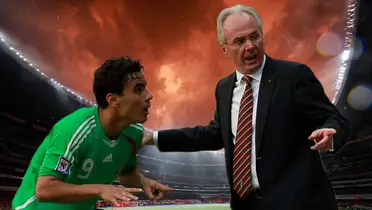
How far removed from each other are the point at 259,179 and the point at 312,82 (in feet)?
2.18

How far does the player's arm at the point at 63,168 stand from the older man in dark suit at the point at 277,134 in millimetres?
868

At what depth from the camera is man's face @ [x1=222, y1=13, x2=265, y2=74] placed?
90.9 inches

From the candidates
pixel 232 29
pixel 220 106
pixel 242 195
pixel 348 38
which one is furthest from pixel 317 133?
pixel 348 38

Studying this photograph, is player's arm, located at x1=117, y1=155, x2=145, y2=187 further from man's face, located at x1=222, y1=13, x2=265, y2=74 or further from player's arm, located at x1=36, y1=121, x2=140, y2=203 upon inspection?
man's face, located at x1=222, y1=13, x2=265, y2=74

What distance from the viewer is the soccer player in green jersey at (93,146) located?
195 centimetres

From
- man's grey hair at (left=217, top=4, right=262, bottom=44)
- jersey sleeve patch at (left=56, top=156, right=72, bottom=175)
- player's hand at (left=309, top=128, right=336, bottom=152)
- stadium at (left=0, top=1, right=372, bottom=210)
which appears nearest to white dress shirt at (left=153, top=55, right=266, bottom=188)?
man's grey hair at (left=217, top=4, right=262, bottom=44)

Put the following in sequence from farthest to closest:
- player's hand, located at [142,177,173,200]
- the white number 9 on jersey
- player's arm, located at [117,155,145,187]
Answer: player's arm, located at [117,155,145,187], player's hand, located at [142,177,173,200], the white number 9 on jersey

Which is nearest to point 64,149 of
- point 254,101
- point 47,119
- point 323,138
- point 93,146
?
point 93,146

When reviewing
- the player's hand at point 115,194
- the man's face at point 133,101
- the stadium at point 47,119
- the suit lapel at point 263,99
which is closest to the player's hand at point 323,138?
the suit lapel at point 263,99

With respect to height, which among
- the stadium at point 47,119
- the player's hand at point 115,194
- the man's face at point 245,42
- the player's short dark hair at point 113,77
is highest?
the stadium at point 47,119

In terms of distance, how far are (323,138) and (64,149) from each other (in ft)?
4.77

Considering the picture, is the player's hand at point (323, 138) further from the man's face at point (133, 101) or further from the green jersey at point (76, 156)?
the green jersey at point (76, 156)

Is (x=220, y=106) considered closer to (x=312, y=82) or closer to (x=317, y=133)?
(x=312, y=82)

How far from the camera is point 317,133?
70.1 inches
